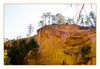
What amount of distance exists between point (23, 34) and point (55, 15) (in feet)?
1.31

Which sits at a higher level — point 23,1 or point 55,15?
point 23,1

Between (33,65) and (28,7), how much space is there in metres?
0.62

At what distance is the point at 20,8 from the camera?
1703 mm

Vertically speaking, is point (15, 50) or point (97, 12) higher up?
point (97, 12)

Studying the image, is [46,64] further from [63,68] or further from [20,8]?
[20,8]

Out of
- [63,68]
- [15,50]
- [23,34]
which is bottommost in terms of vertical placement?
[63,68]

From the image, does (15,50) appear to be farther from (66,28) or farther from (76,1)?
(76,1)

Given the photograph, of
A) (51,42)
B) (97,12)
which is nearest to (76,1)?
(97,12)

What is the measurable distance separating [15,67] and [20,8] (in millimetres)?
636

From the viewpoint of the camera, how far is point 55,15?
1.71m

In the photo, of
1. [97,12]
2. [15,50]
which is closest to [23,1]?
[15,50]

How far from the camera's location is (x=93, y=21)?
1700 millimetres

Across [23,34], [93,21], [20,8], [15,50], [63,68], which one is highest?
[20,8]

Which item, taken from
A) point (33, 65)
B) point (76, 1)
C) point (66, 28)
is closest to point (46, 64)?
point (33, 65)
